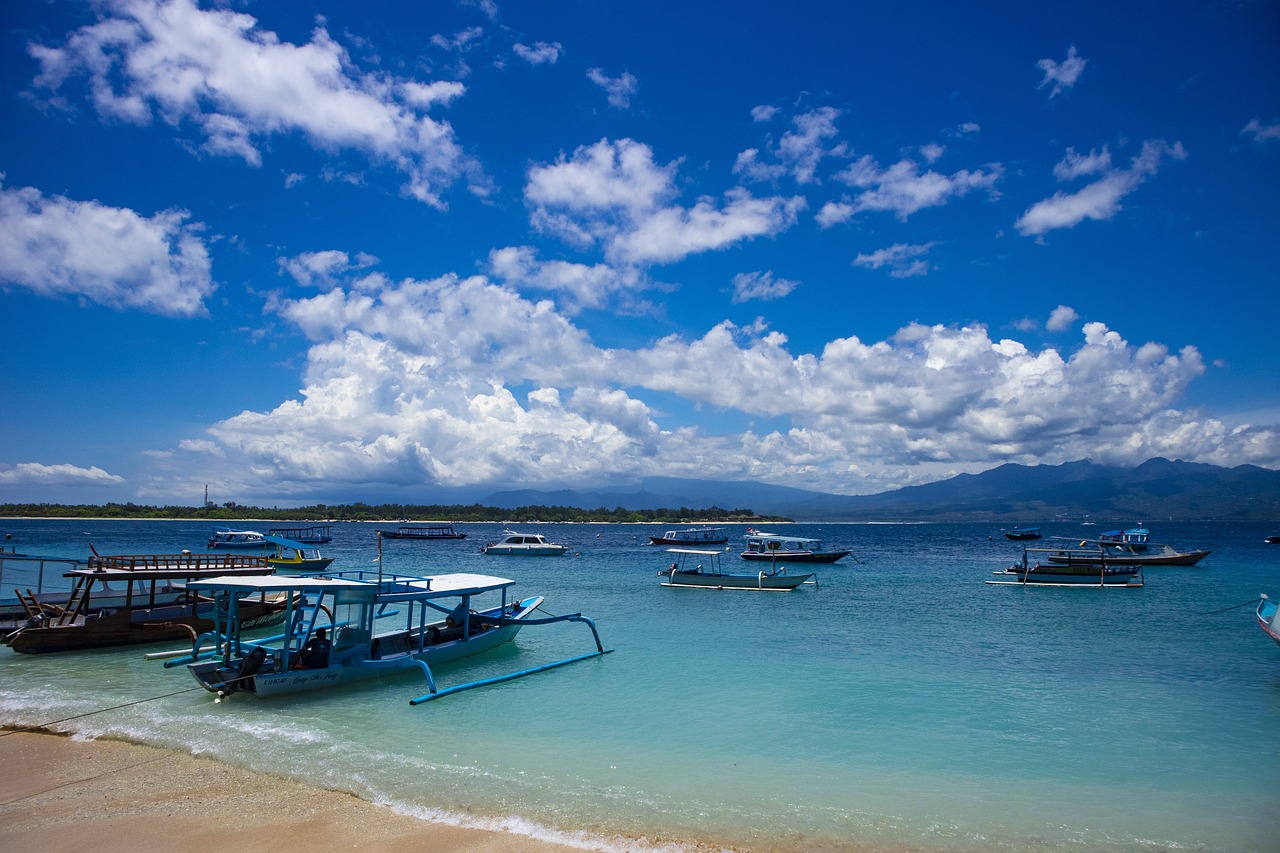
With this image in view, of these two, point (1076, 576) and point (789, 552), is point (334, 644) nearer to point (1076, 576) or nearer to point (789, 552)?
point (1076, 576)

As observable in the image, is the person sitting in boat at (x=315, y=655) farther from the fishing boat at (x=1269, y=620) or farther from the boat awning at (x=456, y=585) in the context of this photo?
the fishing boat at (x=1269, y=620)

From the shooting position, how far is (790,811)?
9.98m

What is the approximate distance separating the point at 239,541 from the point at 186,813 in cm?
6317

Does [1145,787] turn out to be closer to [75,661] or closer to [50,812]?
[50,812]

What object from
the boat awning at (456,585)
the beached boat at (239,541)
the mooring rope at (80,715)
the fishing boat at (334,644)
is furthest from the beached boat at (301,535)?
the mooring rope at (80,715)

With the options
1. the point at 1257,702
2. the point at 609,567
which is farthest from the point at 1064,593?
the point at 609,567

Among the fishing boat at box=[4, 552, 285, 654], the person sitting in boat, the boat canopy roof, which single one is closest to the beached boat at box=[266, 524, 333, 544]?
the fishing boat at box=[4, 552, 285, 654]

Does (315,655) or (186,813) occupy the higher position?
(315,655)

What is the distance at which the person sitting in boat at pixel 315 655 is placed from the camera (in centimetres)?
1554

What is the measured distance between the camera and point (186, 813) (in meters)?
9.34

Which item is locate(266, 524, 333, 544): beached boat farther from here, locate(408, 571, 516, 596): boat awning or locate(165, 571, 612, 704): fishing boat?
locate(165, 571, 612, 704): fishing boat

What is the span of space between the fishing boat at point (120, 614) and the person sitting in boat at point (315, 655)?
422cm

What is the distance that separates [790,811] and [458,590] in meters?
11.2

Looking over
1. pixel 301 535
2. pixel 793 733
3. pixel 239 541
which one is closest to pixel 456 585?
pixel 793 733
